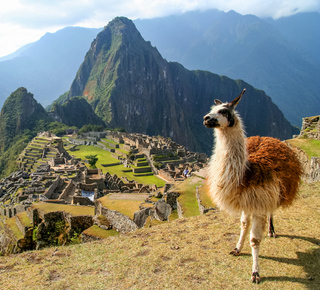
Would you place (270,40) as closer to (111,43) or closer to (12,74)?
(111,43)

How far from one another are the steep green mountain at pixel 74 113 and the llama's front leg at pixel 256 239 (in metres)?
88.8

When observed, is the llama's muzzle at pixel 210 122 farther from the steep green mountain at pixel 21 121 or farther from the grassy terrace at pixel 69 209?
the steep green mountain at pixel 21 121

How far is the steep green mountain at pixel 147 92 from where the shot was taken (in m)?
129

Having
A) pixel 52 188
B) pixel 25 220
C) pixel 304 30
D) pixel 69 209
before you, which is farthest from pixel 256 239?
pixel 304 30

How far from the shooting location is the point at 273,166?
4090 millimetres

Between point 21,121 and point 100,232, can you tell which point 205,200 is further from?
point 21,121

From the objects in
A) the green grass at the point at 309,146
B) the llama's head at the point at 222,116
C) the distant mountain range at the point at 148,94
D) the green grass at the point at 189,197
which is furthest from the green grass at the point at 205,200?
the distant mountain range at the point at 148,94

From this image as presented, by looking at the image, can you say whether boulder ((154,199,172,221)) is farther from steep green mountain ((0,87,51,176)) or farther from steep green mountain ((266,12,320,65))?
steep green mountain ((266,12,320,65))

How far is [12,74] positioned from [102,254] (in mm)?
195040

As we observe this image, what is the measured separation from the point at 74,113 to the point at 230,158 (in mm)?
97208

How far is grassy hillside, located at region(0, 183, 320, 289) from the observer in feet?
12.5

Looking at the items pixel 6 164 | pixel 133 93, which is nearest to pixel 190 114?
pixel 133 93

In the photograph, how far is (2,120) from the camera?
3007 inches

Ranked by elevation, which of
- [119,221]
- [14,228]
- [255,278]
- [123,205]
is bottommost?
[14,228]
